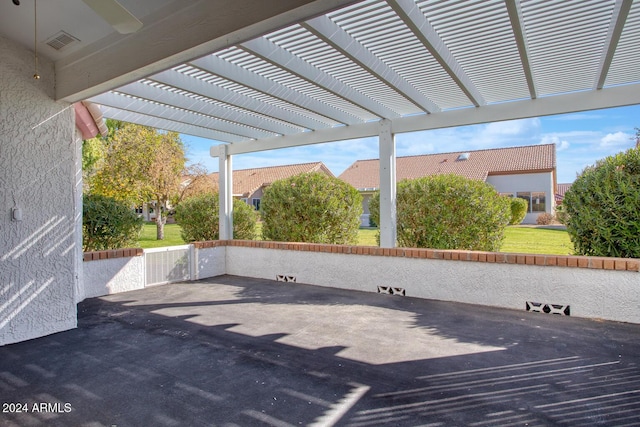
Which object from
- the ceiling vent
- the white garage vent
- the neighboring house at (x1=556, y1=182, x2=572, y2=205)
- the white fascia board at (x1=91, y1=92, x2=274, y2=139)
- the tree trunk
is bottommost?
the white garage vent

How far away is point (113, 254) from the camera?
7398 mm

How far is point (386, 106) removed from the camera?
22.8 feet

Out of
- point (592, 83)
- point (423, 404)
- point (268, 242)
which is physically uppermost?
point (592, 83)

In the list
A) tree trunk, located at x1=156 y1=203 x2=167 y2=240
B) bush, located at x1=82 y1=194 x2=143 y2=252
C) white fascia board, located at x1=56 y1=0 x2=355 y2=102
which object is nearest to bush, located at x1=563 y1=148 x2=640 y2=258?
white fascia board, located at x1=56 y1=0 x2=355 y2=102

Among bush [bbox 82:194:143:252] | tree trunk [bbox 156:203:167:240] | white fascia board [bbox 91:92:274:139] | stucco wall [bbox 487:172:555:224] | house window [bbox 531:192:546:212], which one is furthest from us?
house window [bbox 531:192:546:212]

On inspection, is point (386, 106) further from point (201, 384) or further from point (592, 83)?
point (201, 384)

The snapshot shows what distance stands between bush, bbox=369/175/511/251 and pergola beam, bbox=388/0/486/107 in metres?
2.20

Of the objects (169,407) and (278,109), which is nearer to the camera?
(169,407)

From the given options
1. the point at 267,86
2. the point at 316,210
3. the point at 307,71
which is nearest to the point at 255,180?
the point at 316,210

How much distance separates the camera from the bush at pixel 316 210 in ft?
29.2

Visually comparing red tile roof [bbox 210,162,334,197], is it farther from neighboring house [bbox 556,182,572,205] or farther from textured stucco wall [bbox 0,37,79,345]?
textured stucco wall [bbox 0,37,79,345]

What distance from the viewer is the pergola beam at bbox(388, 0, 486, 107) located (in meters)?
3.67

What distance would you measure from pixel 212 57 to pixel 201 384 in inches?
154

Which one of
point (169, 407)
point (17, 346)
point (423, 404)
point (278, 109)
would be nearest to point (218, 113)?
point (278, 109)
